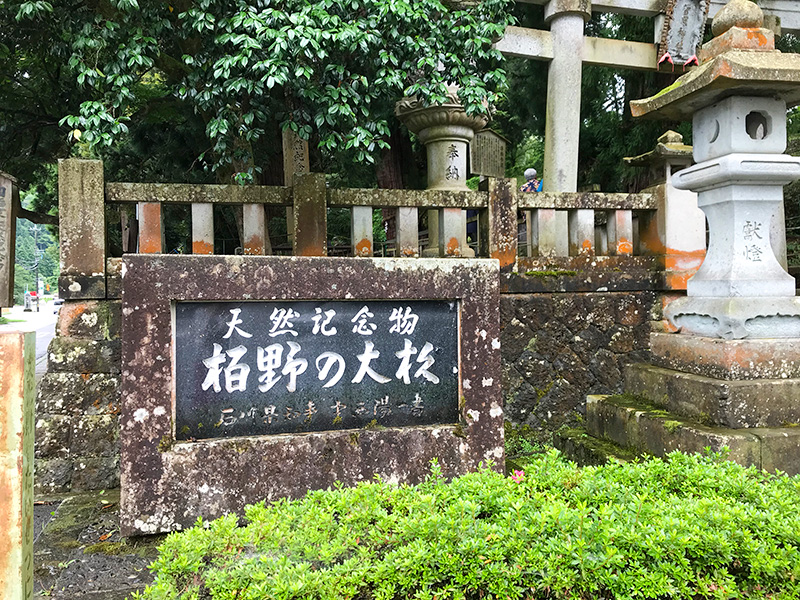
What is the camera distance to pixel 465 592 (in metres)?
1.65

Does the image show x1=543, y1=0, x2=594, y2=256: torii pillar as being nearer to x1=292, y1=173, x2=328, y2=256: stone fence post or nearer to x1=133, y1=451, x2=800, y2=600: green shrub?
x1=292, y1=173, x2=328, y2=256: stone fence post

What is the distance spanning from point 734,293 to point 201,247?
356 cm

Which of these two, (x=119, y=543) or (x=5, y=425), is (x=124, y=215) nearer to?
(x=119, y=543)

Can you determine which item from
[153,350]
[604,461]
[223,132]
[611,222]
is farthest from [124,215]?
[604,461]

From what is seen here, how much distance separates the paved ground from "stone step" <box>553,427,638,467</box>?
A: 8.39 feet

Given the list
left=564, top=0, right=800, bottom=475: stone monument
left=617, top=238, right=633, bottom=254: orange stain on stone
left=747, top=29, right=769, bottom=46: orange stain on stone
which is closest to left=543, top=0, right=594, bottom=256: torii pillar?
left=617, top=238, right=633, bottom=254: orange stain on stone

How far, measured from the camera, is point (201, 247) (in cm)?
409

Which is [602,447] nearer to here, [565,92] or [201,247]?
[201,247]

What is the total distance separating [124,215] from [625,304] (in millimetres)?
7243

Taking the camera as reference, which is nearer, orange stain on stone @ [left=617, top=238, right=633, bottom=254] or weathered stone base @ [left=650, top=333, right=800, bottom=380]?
weathered stone base @ [left=650, top=333, right=800, bottom=380]

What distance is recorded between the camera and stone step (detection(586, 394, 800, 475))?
3129mm

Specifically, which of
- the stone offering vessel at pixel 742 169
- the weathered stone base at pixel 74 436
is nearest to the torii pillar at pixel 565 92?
the stone offering vessel at pixel 742 169

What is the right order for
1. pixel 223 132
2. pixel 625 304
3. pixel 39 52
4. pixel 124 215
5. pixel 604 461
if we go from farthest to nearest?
1. pixel 124 215
2. pixel 39 52
3. pixel 625 304
4. pixel 223 132
5. pixel 604 461

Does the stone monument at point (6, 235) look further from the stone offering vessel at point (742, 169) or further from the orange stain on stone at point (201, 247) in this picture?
the stone offering vessel at point (742, 169)
